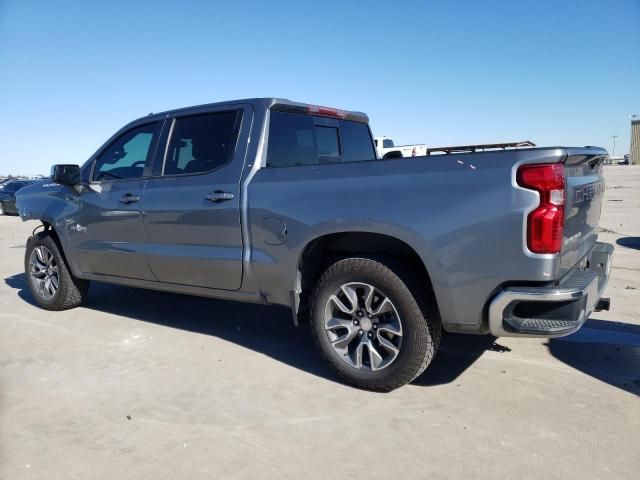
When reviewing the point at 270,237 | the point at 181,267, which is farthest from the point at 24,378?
the point at 270,237

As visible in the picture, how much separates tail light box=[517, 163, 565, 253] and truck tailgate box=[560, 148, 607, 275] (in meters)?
0.11

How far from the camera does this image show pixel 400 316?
3.21m

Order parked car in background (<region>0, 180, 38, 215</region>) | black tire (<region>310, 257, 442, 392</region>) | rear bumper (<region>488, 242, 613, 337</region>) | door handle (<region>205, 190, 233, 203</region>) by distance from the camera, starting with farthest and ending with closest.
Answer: parked car in background (<region>0, 180, 38, 215</region>), door handle (<region>205, 190, 233, 203</region>), black tire (<region>310, 257, 442, 392</region>), rear bumper (<region>488, 242, 613, 337</region>)

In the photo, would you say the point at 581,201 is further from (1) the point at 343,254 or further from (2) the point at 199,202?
(2) the point at 199,202

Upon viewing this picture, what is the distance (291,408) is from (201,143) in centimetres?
227

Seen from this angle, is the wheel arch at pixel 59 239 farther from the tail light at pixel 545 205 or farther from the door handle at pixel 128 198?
the tail light at pixel 545 205

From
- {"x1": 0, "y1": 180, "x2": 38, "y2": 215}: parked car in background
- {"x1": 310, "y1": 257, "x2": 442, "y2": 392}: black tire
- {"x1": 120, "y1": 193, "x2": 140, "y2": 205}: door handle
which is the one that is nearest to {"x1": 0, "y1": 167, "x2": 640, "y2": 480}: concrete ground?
{"x1": 310, "y1": 257, "x2": 442, "y2": 392}: black tire

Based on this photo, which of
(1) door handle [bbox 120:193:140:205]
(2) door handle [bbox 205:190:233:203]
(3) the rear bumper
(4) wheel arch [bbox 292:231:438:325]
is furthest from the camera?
(1) door handle [bbox 120:193:140:205]

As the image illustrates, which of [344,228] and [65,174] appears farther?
[65,174]

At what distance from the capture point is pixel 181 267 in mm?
4207

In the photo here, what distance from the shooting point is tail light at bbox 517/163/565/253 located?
8.78 feet

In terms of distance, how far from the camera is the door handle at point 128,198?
14.6ft

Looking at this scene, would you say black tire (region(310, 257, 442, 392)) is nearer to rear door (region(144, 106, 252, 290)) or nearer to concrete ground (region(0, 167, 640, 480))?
concrete ground (region(0, 167, 640, 480))

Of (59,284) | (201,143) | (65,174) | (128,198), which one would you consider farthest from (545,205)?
(59,284)
